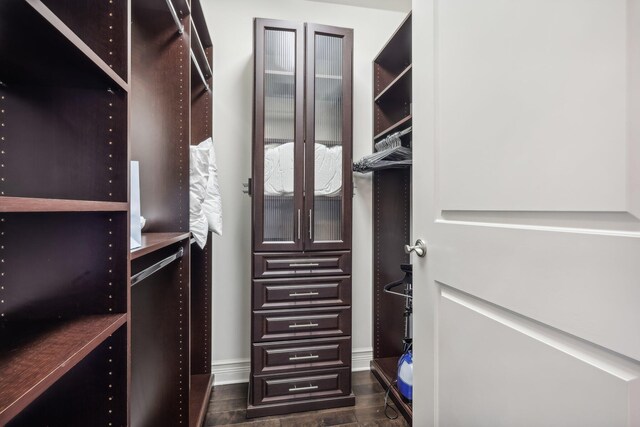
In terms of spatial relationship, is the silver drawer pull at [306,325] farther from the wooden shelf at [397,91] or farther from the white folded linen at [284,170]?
the wooden shelf at [397,91]

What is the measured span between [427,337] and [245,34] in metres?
2.15


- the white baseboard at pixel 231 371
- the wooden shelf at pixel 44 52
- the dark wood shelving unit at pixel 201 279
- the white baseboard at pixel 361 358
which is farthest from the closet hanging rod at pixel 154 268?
the white baseboard at pixel 361 358

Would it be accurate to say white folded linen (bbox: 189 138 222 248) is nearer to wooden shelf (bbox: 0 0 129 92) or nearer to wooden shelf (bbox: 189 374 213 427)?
wooden shelf (bbox: 0 0 129 92)

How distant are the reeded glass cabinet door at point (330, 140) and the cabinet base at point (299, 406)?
89 cm

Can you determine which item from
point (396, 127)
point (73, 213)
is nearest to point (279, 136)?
point (396, 127)

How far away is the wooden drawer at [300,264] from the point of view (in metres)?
1.77

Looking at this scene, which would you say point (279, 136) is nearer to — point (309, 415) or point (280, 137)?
point (280, 137)

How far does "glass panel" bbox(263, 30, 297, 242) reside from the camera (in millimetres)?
1798

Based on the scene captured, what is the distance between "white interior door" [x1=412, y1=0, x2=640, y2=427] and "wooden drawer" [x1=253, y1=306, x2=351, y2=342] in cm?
78

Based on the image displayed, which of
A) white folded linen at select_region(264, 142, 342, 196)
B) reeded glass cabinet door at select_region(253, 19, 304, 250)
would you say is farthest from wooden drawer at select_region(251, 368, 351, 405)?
white folded linen at select_region(264, 142, 342, 196)

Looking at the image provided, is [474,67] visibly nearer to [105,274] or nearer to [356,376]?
[105,274]

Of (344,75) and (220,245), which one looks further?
(220,245)

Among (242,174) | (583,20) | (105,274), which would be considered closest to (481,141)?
(583,20)

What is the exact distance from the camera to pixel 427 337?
1.09m
